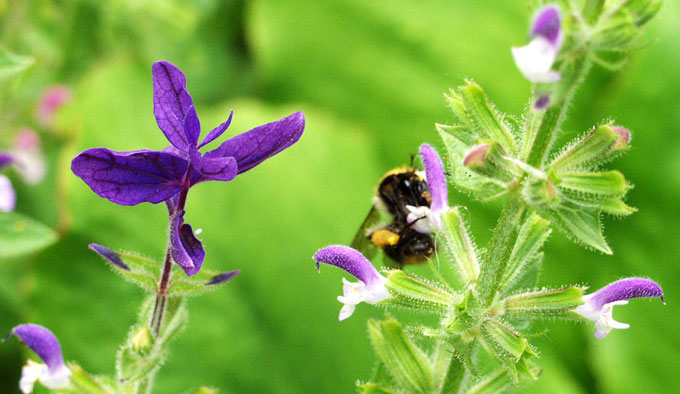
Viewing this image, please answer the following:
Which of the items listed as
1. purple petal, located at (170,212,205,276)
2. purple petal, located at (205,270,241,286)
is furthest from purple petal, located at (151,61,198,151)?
purple petal, located at (205,270,241,286)

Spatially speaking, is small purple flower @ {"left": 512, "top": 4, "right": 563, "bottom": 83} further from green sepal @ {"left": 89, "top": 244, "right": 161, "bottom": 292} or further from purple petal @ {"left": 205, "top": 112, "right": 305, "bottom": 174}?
green sepal @ {"left": 89, "top": 244, "right": 161, "bottom": 292}

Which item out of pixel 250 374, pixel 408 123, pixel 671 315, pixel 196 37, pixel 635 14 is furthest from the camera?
pixel 196 37

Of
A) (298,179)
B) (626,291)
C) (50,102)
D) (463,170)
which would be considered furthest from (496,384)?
(50,102)

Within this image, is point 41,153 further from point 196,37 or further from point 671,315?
point 671,315

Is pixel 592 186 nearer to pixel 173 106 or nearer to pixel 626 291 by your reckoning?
pixel 626 291

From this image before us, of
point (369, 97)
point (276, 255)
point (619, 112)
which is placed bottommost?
point (276, 255)

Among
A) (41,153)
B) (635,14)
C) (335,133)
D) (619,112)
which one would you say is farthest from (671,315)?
(41,153)
